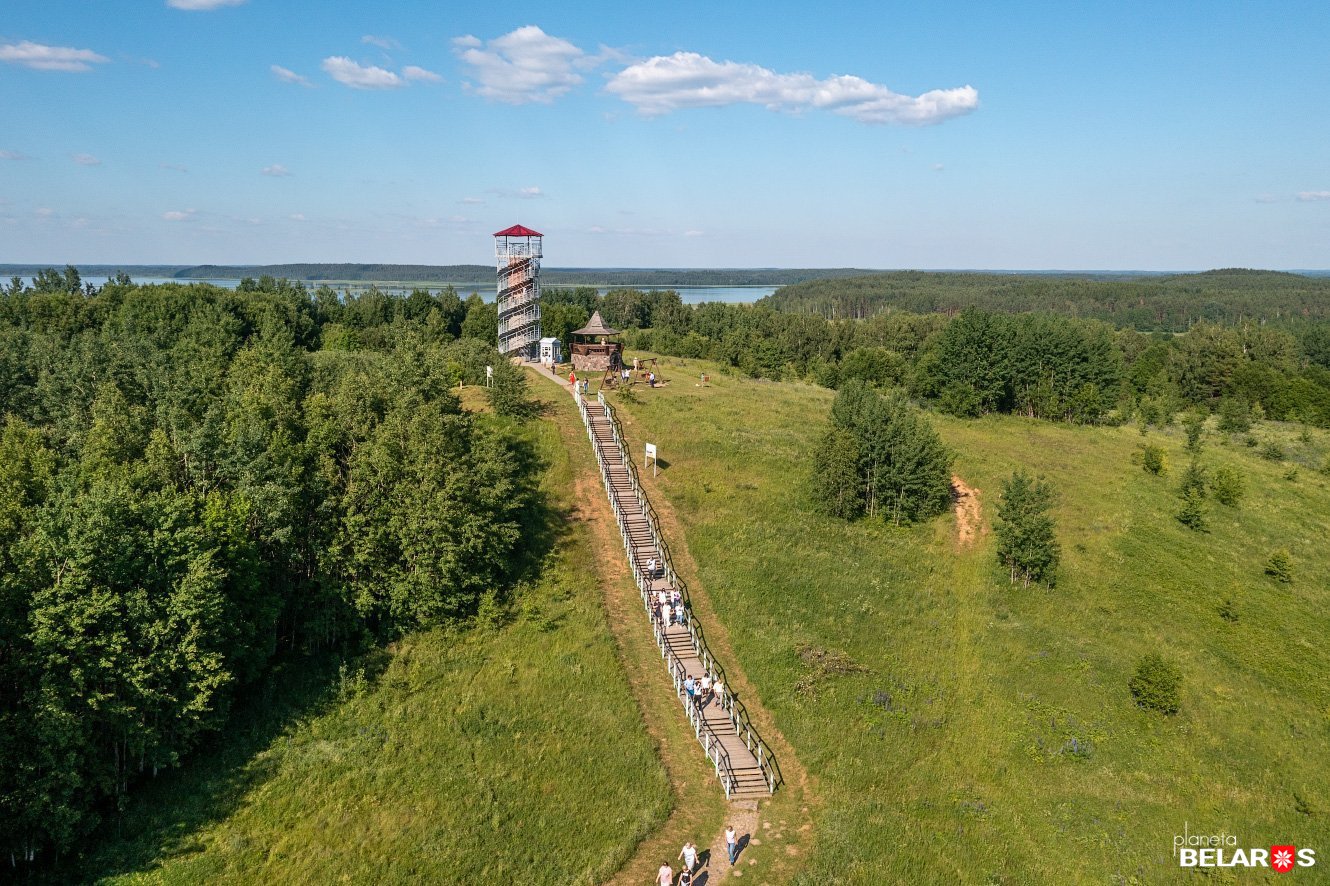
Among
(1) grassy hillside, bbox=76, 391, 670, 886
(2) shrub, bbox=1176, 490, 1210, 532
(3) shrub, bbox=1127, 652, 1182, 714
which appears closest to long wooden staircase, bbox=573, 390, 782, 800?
(1) grassy hillside, bbox=76, 391, 670, 886

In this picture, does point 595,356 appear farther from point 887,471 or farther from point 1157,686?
point 1157,686

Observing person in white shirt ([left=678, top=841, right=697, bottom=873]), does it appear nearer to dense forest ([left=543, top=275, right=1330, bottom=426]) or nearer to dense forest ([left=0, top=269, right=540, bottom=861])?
dense forest ([left=0, top=269, right=540, bottom=861])

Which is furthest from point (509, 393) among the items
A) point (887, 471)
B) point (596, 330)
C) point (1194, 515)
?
point (1194, 515)

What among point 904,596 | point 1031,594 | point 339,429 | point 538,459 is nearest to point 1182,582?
point 1031,594

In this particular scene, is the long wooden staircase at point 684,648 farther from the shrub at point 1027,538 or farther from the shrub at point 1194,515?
the shrub at point 1194,515

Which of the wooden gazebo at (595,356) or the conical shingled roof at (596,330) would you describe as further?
the wooden gazebo at (595,356)

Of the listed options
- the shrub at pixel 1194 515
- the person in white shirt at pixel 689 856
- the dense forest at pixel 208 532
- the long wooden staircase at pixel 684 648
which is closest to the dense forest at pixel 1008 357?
the shrub at pixel 1194 515
